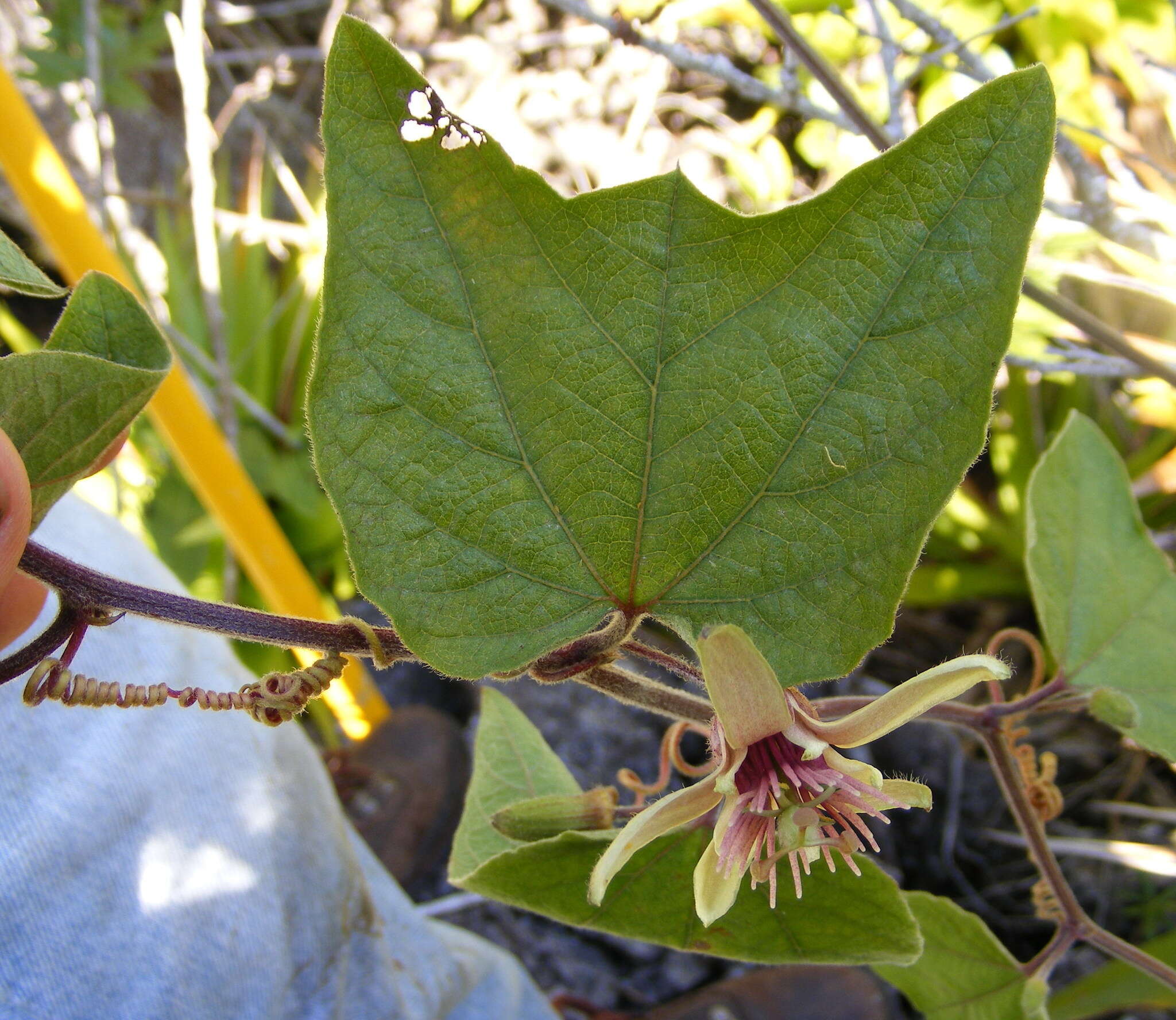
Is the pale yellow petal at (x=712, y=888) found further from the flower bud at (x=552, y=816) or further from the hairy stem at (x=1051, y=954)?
the hairy stem at (x=1051, y=954)

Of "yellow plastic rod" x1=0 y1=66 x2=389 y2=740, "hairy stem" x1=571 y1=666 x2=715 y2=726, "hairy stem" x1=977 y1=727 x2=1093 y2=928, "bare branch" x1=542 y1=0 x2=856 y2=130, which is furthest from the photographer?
"yellow plastic rod" x1=0 y1=66 x2=389 y2=740

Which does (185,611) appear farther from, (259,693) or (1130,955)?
(1130,955)

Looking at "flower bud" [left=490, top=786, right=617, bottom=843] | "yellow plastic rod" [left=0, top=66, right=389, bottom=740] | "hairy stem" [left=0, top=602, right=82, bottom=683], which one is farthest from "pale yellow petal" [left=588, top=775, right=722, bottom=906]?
"yellow plastic rod" [left=0, top=66, right=389, bottom=740]

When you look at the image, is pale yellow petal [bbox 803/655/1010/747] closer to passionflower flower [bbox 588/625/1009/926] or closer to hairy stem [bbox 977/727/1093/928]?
passionflower flower [bbox 588/625/1009/926]

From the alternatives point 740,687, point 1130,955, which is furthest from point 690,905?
point 1130,955

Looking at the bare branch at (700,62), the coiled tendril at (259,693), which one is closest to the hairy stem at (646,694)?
the coiled tendril at (259,693)

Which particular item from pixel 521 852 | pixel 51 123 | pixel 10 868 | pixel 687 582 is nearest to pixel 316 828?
pixel 10 868

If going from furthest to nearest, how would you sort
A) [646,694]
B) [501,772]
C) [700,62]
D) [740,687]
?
[700,62], [501,772], [646,694], [740,687]
